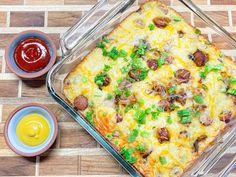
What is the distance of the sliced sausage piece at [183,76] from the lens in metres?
2.61

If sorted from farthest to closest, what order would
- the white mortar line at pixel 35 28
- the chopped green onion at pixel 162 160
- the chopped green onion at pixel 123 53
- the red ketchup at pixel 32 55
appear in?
the white mortar line at pixel 35 28, the red ketchup at pixel 32 55, the chopped green onion at pixel 123 53, the chopped green onion at pixel 162 160

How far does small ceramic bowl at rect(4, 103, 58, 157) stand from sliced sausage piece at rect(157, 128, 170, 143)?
A: 1.81 ft

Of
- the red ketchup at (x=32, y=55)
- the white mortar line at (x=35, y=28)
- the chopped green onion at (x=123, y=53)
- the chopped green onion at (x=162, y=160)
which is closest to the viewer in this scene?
the chopped green onion at (x=162, y=160)

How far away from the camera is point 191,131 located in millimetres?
2588

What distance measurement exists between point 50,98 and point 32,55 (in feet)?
0.84

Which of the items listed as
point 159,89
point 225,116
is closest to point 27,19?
point 159,89

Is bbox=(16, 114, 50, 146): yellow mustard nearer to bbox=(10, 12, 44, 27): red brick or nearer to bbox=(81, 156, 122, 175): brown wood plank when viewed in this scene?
bbox=(81, 156, 122, 175): brown wood plank

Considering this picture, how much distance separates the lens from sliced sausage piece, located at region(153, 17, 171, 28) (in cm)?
267

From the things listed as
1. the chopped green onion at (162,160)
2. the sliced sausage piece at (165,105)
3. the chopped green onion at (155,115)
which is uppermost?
the sliced sausage piece at (165,105)

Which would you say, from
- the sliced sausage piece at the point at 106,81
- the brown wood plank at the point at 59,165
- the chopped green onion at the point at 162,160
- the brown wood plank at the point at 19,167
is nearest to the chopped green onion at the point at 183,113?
the chopped green onion at the point at 162,160

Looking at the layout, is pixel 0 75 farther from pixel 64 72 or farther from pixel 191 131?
pixel 191 131

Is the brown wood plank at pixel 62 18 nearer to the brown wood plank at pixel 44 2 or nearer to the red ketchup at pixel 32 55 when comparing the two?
the brown wood plank at pixel 44 2

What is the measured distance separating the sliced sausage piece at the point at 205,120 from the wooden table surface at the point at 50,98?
233mm

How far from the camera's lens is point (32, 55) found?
2.77 m
